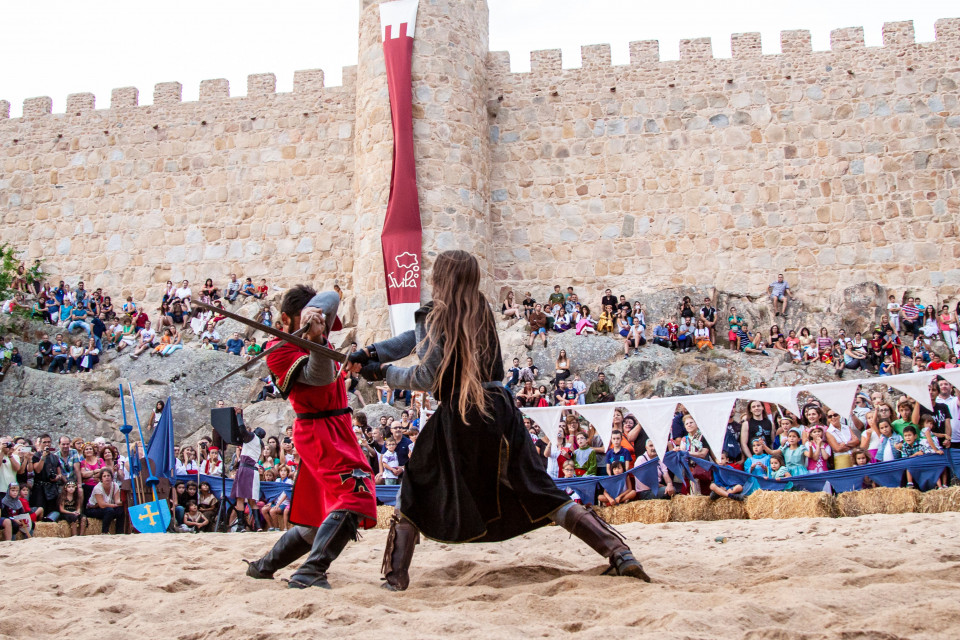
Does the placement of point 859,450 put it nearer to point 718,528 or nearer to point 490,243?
point 718,528

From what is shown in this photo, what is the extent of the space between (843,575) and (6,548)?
457 cm

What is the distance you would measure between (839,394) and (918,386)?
681mm

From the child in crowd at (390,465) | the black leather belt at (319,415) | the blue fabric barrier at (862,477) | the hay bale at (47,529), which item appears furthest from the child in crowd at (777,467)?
the hay bale at (47,529)

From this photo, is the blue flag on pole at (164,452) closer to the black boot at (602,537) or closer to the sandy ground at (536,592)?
the sandy ground at (536,592)

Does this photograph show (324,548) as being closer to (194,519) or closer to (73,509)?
(194,519)

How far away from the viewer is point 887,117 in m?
16.4

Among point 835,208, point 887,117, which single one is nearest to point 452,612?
point 835,208

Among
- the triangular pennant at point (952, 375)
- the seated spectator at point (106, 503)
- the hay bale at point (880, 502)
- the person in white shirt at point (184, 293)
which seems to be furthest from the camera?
the person in white shirt at point (184, 293)

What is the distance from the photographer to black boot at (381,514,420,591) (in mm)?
3902

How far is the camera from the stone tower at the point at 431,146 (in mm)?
15344

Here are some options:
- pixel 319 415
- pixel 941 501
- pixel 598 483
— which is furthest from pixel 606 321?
pixel 319 415

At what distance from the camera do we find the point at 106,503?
28.7 ft

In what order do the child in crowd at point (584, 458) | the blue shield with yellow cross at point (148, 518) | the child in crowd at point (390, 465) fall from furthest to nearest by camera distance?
the child in crowd at point (390, 465), the child in crowd at point (584, 458), the blue shield with yellow cross at point (148, 518)

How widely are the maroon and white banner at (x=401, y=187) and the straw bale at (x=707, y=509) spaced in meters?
7.83
